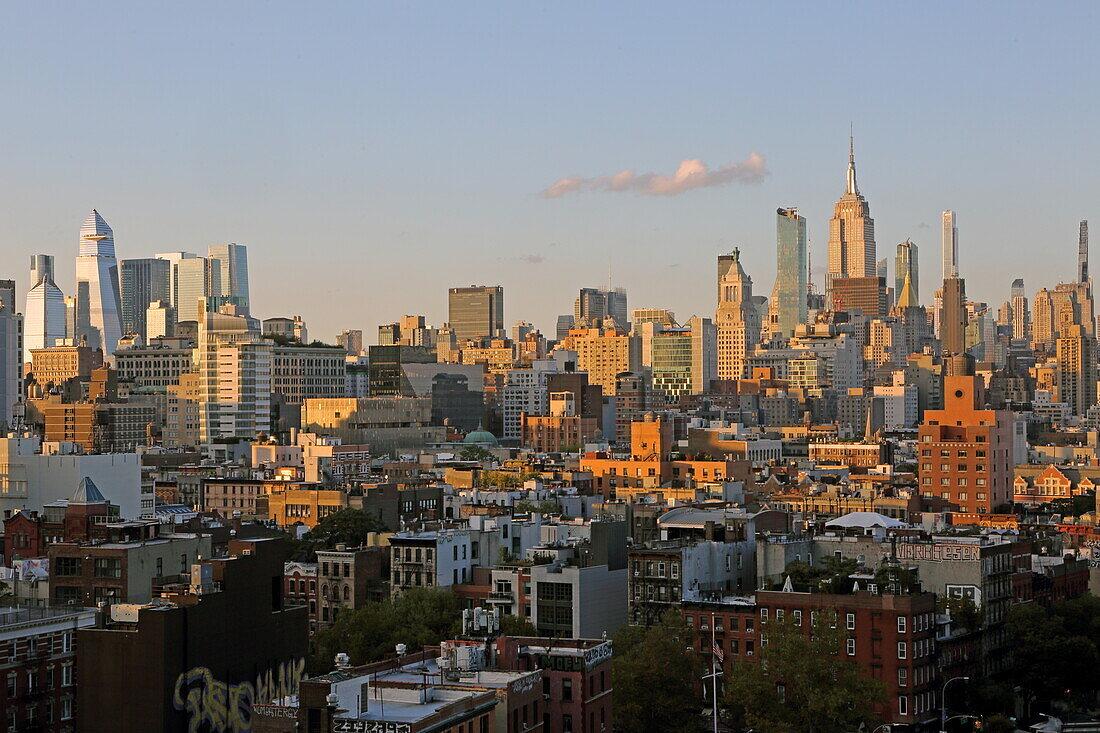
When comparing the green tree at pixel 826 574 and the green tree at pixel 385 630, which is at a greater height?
the green tree at pixel 826 574

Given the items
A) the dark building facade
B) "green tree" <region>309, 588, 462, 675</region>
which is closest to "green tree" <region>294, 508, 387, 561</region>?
"green tree" <region>309, 588, 462, 675</region>

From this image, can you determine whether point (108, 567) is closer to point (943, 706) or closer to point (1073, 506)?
point (943, 706)

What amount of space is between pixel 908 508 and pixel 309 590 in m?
74.8

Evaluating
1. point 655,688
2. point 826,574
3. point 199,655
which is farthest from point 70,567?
point 826,574

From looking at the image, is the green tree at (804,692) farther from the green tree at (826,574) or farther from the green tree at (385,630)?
the green tree at (385,630)

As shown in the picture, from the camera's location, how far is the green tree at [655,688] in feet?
258

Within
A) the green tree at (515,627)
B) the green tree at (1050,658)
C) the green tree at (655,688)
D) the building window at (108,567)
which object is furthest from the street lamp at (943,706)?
the building window at (108,567)

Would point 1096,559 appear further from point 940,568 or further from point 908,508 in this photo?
point 908,508

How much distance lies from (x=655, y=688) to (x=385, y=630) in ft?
52.0

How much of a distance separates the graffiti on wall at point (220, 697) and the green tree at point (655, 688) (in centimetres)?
1588

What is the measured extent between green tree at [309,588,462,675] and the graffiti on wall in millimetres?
16033

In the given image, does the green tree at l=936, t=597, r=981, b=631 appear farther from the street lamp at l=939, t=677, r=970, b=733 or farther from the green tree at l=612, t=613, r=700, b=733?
the green tree at l=612, t=613, r=700, b=733

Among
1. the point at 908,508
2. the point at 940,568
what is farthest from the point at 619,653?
the point at 908,508

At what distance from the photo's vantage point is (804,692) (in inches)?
3029
